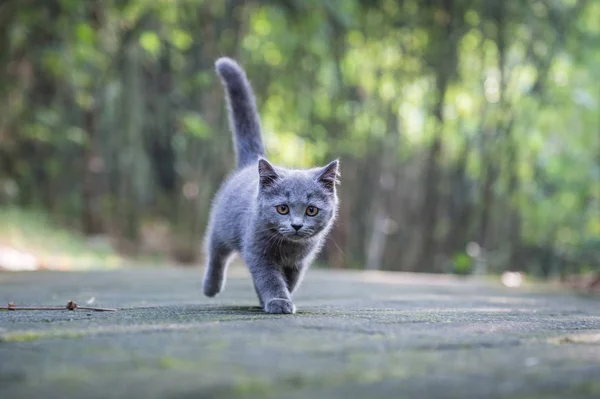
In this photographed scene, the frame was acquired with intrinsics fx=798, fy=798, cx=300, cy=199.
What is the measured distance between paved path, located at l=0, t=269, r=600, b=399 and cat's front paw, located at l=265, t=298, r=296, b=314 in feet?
0.49

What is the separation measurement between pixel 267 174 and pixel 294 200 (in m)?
0.20

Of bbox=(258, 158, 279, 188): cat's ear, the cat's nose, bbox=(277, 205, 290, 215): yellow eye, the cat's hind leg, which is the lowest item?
the cat's hind leg

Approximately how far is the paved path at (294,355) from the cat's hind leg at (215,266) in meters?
1.29

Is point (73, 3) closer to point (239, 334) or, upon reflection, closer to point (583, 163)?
point (239, 334)

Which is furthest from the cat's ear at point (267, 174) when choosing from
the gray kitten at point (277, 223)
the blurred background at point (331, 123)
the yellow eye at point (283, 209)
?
the blurred background at point (331, 123)

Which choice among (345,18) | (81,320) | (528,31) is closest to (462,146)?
(528,31)

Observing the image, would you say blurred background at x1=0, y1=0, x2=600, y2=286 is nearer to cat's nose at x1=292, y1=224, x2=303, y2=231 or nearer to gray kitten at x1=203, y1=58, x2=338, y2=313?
gray kitten at x1=203, y1=58, x2=338, y2=313

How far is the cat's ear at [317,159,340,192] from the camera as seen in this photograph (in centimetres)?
389

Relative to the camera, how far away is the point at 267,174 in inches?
150

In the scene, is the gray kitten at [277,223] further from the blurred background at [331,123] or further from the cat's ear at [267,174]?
the blurred background at [331,123]

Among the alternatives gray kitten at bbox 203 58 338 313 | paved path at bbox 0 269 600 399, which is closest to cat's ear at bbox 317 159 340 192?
gray kitten at bbox 203 58 338 313

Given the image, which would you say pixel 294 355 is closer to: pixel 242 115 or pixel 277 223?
pixel 277 223

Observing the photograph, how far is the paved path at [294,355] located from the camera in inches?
59.9

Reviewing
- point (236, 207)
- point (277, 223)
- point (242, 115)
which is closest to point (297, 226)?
point (277, 223)
